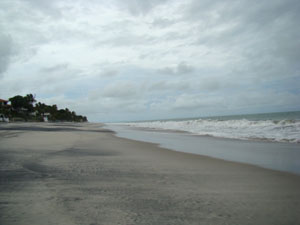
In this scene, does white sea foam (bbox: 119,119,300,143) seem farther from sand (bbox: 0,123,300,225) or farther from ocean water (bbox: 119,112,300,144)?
sand (bbox: 0,123,300,225)

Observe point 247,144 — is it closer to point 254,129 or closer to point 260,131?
point 260,131

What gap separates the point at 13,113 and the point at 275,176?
285 feet

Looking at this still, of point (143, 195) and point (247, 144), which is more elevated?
point (143, 195)

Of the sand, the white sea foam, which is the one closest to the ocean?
the white sea foam

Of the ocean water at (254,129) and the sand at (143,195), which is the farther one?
the ocean water at (254,129)

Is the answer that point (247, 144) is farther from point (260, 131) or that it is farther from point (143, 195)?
point (143, 195)

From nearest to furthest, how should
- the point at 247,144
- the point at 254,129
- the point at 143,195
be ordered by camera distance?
the point at 143,195, the point at 247,144, the point at 254,129

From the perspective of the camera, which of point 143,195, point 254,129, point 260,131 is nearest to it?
point 143,195

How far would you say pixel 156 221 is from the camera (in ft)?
9.36

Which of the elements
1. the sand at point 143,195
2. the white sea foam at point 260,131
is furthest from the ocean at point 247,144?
the sand at point 143,195

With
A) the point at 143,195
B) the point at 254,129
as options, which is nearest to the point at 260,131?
the point at 254,129

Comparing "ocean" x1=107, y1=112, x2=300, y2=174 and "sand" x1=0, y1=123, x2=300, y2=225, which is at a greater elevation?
"sand" x1=0, y1=123, x2=300, y2=225

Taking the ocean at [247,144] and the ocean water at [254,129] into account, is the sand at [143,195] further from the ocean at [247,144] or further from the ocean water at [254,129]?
the ocean water at [254,129]

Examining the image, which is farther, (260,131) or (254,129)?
(254,129)
